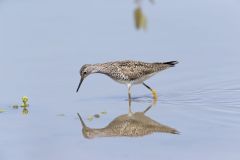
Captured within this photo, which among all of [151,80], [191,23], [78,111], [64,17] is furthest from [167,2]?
[78,111]

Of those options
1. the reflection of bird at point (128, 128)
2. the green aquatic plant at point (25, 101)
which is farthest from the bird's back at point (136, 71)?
the green aquatic plant at point (25, 101)

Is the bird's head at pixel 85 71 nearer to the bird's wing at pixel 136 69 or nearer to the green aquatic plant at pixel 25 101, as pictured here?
the bird's wing at pixel 136 69

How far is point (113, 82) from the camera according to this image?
1371 cm

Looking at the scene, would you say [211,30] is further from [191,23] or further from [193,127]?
[193,127]

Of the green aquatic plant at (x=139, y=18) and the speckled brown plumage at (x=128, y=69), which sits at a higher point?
the green aquatic plant at (x=139, y=18)

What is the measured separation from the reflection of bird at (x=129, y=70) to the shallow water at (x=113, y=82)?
283mm

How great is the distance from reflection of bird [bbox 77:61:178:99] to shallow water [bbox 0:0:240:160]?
0.28 m

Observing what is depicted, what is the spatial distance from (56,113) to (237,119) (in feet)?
9.23

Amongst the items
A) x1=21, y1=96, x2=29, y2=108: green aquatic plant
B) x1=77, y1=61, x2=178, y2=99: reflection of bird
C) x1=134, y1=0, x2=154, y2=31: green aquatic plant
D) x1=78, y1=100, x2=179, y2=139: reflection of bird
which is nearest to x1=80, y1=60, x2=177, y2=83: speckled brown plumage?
x1=77, y1=61, x2=178, y2=99: reflection of bird

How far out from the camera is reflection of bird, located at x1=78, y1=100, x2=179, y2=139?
34.4 ft

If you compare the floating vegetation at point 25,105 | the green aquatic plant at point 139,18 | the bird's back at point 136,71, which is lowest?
the floating vegetation at point 25,105

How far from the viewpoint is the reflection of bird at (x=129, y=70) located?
1272 cm

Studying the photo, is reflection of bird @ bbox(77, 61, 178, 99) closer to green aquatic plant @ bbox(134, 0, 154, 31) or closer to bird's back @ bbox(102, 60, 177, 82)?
bird's back @ bbox(102, 60, 177, 82)

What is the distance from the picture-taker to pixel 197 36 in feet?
49.6
